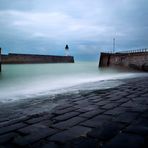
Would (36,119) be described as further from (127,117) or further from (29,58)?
(29,58)

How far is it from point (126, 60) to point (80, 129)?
28.7m

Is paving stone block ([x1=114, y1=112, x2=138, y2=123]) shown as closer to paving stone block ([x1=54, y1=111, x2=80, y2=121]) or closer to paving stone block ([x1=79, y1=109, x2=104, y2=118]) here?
paving stone block ([x1=79, y1=109, x2=104, y2=118])

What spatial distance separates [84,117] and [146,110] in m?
1.21

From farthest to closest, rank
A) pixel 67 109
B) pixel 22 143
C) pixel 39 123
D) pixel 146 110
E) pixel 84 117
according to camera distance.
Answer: pixel 67 109, pixel 146 110, pixel 84 117, pixel 39 123, pixel 22 143

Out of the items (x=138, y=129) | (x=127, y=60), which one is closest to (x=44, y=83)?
(x=138, y=129)

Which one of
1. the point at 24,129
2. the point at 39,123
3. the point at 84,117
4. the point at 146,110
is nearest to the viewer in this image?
the point at 24,129

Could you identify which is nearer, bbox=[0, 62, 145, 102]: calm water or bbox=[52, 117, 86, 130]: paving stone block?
bbox=[52, 117, 86, 130]: paving stone block

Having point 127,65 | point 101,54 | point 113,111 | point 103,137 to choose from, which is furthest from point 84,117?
point 101,54

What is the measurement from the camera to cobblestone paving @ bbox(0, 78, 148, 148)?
214 cm

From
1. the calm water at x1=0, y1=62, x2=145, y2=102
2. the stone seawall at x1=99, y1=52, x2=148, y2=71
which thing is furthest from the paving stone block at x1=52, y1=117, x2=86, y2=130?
A: the stone seawall at x1=99, y1=52, x2=148, y2=71

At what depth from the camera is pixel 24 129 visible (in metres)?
2.72

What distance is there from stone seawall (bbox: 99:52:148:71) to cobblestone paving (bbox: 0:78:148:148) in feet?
77.0

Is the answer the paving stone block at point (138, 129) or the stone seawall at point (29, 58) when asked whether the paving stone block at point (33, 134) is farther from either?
the stone seawall at point (29, 58)

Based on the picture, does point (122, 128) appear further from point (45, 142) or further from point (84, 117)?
point (45, 142)
